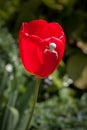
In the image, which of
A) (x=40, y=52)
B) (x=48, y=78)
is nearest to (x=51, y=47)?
(x=40, y=52)

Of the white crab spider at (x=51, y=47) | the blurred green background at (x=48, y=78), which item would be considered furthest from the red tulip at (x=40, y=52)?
the blurred green background at (x=48, y=78)

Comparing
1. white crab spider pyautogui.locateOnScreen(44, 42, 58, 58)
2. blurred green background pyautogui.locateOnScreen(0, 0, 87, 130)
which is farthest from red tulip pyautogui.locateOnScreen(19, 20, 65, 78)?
blurred green background pyautogui.locateOnScreen(0, 0, 87, 130)

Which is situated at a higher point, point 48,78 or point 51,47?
point 51,47

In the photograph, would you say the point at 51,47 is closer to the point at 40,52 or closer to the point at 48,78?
the point at 40,52

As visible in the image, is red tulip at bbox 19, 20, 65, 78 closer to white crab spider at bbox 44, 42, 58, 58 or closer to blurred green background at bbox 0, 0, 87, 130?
white crab spider at bbox 44, 42, 58, 58

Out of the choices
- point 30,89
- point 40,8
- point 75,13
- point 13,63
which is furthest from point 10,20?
point 30,89

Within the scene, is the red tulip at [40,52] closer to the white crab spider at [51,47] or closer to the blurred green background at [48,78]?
the white crab spider at [51,47]

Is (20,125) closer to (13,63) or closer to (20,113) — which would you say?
(20,113)

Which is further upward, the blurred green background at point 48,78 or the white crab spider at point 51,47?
the white crab spider at point 51,47
